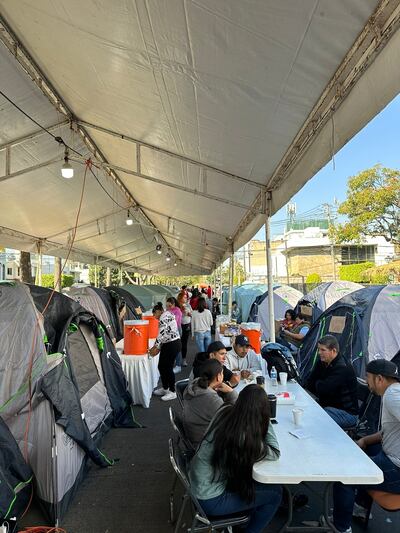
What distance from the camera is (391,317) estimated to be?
18.3 ft

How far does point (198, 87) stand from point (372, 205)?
2248 cm

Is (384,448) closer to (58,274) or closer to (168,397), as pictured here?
(168,397)

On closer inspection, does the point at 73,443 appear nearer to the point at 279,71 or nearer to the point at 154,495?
the point at 154,495

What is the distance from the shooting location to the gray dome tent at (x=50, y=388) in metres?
2.98

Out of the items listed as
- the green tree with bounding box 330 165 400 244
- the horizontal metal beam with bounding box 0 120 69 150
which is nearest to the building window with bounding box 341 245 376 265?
the green tree with bounding box 330 165 400 244

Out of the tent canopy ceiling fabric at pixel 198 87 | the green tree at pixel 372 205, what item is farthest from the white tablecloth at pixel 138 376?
the green tree at pixel 372 205

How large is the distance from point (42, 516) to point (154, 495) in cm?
90

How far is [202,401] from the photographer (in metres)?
2.89

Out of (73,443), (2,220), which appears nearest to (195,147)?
(73,443)

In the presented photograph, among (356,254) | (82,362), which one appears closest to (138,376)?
(82,362)

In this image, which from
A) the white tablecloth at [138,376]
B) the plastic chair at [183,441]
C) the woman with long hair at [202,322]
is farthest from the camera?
the woman with long hair at [202,322]

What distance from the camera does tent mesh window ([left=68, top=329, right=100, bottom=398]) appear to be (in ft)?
13.0

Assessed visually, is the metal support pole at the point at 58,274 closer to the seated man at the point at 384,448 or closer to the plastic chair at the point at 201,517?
the plastic chair at the point at 201,517

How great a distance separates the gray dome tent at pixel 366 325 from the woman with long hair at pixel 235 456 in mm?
3620
